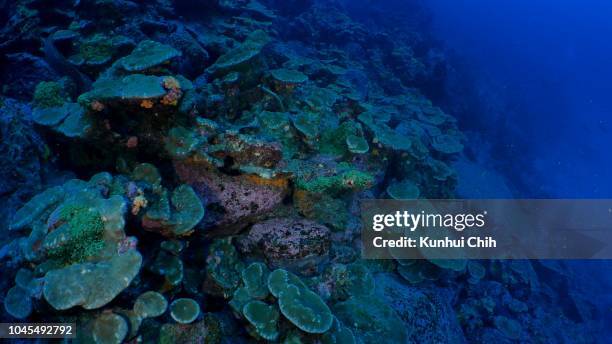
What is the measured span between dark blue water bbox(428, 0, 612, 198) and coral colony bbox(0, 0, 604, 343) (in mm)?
12994

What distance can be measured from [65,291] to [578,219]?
13.6 metres

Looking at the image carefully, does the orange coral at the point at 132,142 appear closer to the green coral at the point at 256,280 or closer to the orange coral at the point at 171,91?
the orange coral at the point at 171,91

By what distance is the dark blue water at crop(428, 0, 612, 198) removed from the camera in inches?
719

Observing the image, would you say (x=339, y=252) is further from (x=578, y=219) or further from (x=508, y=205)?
(x=578, y=219)

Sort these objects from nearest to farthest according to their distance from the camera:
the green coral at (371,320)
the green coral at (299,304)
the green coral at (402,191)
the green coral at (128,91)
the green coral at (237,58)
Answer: the green coral at (299,304), the green coral at (128,91), the green coral at (371,320), the green coral at (237,58), the green coral at (402,191)

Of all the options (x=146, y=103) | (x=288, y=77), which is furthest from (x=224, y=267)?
(x=288, y=77)

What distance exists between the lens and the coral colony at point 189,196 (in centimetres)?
270

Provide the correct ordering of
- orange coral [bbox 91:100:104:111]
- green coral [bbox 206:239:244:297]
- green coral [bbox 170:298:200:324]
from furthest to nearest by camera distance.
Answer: green coral [bbox 206:239:244:297]
orange coral [bbox 91:100:104:111]
green coral [bbox 170:298:200:324]

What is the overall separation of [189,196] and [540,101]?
1099 inches

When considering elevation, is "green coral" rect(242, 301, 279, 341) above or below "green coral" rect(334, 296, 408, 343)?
below

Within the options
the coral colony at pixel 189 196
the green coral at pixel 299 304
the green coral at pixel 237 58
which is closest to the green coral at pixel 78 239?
the coral colony at pixel 189 196

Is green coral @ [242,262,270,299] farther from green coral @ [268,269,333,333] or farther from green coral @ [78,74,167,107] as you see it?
green coral @ [78,74,167,107]

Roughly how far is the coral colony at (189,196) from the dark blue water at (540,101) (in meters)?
13.0

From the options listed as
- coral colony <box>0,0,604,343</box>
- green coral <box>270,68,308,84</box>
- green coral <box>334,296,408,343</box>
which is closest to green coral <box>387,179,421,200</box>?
coral colony <box>0,0,604,343</box>
